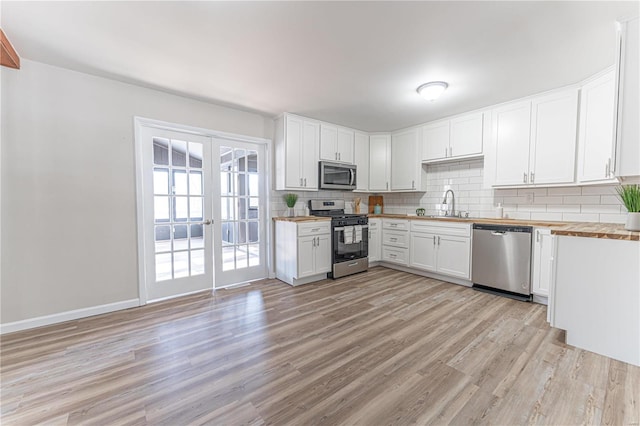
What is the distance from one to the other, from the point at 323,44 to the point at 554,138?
2.93 metres

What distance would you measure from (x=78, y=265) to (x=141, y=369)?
153 centimetres

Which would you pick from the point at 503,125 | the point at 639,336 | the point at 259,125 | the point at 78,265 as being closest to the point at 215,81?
the point at 259,125

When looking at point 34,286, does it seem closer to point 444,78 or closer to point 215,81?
point 215,81

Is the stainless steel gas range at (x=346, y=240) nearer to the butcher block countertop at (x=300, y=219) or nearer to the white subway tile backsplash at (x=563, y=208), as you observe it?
the butcher block countertop at (x=300, y=219)

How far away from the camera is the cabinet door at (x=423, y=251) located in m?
3.92

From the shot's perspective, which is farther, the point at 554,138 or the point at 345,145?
the point at 345,145

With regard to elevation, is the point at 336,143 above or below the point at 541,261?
above

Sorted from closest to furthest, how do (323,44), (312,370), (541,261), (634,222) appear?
(312,370) < (634,222) < (323,44) < (541,261)

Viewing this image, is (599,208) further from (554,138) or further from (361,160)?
(361,160)

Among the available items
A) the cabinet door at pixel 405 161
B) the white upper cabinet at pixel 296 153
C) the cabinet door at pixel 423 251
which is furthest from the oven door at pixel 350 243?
the cabinet door at pixel 405 161

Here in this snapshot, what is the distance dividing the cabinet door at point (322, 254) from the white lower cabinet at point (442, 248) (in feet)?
4.47

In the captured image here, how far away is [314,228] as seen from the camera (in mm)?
3822

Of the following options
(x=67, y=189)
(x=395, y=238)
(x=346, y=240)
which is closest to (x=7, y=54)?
(x=67, y=189)

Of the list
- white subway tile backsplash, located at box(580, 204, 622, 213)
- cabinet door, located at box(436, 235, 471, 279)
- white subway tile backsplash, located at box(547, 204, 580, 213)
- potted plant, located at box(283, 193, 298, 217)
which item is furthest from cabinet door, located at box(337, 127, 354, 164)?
white subway tile backsplash, located at box(580, 204, 622, 213)
